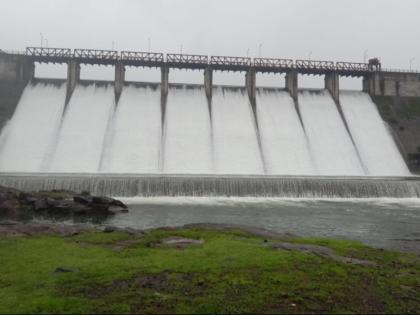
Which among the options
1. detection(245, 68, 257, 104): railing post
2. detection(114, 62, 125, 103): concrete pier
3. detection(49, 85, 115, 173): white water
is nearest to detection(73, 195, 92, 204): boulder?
detection(49, 85, 115, 173): white water

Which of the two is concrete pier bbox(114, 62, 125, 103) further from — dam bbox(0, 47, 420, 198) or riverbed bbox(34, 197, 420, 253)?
riverbed bbox(34, 197, 420, 253)

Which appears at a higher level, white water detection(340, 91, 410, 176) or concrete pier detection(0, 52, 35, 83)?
concrete pier detection(0, 52, 35, 83)

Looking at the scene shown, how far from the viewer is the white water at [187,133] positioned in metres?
39.7

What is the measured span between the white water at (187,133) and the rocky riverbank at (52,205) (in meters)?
15.0

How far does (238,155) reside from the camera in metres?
41.2

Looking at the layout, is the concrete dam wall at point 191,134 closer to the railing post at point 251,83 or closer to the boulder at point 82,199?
the railing post at point 251,83

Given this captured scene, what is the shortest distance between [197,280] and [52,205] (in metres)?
17.3

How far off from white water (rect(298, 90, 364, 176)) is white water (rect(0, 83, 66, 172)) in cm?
2736

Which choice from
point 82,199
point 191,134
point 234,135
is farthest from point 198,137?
point 82,199

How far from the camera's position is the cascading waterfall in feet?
126

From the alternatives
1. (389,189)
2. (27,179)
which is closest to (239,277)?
(27,179)

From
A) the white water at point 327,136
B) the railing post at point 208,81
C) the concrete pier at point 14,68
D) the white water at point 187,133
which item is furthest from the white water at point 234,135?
the concrete pier at point 14,68

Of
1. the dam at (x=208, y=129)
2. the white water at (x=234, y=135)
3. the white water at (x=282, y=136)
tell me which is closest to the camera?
the dam at (x=208, y=129)

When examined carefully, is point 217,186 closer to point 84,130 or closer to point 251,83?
point 84,130
